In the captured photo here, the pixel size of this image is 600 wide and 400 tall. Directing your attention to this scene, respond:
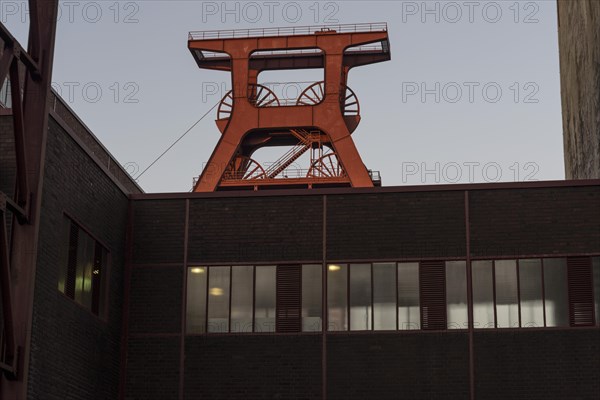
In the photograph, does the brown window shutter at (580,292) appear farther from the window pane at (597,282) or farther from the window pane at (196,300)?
the window pane at (196,300)

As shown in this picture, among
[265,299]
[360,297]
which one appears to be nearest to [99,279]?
[265,299]

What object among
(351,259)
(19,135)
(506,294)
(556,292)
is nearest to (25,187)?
(19,135)

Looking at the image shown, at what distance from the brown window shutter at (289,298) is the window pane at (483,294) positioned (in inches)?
188

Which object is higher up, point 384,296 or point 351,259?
point 351,259

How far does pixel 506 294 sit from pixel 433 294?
1952mm

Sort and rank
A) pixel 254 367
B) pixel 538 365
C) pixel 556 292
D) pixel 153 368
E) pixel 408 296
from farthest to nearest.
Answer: pixel 153 368, pixel 408 296, pixel 254 367, pixel 556 292, pixel 538 365

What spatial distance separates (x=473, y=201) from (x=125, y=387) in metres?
10.8

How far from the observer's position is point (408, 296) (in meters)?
31.5

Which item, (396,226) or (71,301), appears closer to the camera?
(71,301)

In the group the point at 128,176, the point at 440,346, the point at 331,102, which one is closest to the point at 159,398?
the point at 440,346

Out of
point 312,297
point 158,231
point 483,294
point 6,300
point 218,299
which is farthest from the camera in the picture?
point 158,231

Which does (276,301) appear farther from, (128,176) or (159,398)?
(128,176)

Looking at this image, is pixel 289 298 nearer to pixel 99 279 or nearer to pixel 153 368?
pixel 153 368

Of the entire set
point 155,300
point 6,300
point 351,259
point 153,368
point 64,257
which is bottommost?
point 153,368
